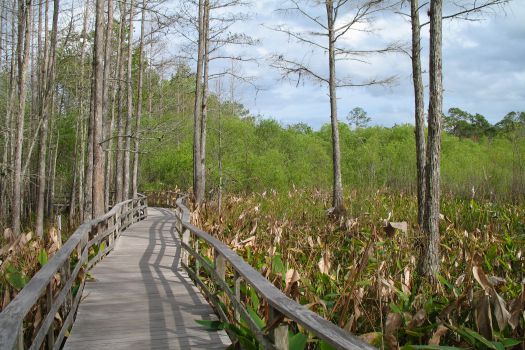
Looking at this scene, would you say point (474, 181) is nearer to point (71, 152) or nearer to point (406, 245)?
point (406, 245)

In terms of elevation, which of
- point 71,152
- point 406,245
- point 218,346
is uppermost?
point 71,152

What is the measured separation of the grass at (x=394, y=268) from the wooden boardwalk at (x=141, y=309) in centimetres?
96

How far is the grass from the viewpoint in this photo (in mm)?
4000

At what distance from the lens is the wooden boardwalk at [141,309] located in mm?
4473

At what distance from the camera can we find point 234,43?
17.0 meters

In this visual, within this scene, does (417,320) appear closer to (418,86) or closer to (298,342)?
(298,342)

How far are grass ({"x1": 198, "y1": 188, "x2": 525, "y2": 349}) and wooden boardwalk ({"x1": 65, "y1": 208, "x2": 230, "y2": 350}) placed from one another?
96 cm

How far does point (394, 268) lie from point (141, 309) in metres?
3.80

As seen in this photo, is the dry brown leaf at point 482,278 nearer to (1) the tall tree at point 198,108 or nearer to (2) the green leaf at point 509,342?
(2) the green leaf at point 509,342

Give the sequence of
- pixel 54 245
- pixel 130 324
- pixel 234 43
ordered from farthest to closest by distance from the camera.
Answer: pixel 234 43
pixel 54 245
pixel 130 324

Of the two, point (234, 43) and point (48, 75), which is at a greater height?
point (234, 43)

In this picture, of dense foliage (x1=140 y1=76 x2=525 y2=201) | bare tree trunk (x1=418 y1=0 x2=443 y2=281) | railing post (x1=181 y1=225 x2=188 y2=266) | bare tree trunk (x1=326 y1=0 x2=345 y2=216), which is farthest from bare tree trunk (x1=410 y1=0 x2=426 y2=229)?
dense foliage (x1=140 y1=76 x2=525 y2=201)

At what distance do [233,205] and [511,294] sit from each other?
10.7 metres

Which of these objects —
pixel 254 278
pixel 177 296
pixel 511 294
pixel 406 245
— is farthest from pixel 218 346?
pixel 406 245
